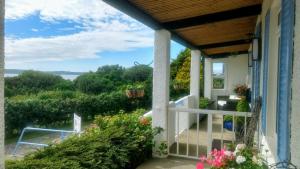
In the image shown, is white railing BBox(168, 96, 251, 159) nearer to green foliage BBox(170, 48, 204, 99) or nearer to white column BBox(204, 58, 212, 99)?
white column BBox(204, 58, 212, 99)

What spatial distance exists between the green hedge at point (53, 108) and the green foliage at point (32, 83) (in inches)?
143

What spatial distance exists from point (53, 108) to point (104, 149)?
8215mm

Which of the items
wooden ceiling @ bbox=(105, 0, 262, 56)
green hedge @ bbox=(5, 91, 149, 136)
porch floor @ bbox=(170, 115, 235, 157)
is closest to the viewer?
wooden ceiling @ bbox=(105, 0, 262, 56)

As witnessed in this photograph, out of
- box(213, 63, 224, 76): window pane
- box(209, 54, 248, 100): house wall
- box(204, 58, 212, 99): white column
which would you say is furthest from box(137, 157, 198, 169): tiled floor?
box(213, 63, 224, 76): window pane

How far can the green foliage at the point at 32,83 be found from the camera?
1571 centimetres

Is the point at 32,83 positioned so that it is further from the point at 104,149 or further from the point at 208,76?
the point at 104,149

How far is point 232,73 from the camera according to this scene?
11312 millimetres

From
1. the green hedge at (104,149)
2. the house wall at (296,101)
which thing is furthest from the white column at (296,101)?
the green hedge at (104,149)

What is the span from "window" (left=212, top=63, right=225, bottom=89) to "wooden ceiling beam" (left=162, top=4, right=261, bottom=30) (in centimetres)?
713

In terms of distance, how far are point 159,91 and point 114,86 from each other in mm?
14825

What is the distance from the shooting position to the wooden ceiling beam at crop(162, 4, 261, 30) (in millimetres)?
4469

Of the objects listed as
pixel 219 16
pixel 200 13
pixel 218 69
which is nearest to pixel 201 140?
pixel 219 16

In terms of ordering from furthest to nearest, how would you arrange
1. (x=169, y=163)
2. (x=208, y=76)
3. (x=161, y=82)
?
1. (x=208, y=76)
2. (x=161, y=82)
3. (x=169, y=163)

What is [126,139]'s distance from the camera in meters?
4.35
